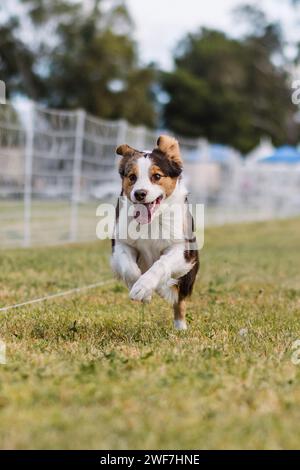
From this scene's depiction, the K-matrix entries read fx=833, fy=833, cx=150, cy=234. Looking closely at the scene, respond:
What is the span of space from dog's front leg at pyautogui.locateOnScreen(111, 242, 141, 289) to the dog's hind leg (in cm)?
44

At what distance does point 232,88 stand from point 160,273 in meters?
67.8

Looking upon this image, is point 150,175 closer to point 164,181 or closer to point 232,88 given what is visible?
point 164,181

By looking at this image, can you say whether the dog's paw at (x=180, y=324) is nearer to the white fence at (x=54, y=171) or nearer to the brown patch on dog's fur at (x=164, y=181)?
the brown patch on dog's fur at (x=164, y=181)

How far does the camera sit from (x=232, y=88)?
72125mm

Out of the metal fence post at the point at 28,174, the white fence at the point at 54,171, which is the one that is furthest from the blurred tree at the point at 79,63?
the metal fence post at the point at 28,174

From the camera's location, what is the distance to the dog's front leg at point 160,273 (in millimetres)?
5707

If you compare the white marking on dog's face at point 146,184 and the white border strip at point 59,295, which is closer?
the white marking on dog's face at point 146,184

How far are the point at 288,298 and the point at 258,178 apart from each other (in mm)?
25398

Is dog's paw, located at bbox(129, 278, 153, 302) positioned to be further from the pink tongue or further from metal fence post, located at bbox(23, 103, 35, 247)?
metal fence post, located at bbox(23, 103, 35, 247)

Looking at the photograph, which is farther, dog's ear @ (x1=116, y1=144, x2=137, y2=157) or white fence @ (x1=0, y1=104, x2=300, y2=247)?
white fence @ (x1=0, y1=104, x2=300, y2=247)

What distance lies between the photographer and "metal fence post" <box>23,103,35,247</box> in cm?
1412

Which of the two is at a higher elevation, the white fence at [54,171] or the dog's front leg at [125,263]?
the white fence at [54,171]

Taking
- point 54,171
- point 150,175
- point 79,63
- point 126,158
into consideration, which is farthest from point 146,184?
point 79,63

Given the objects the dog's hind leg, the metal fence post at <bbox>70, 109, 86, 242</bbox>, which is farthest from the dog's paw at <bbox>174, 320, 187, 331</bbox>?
the metal fence post at <bbox>70, 109, 86, 242</bbox>
